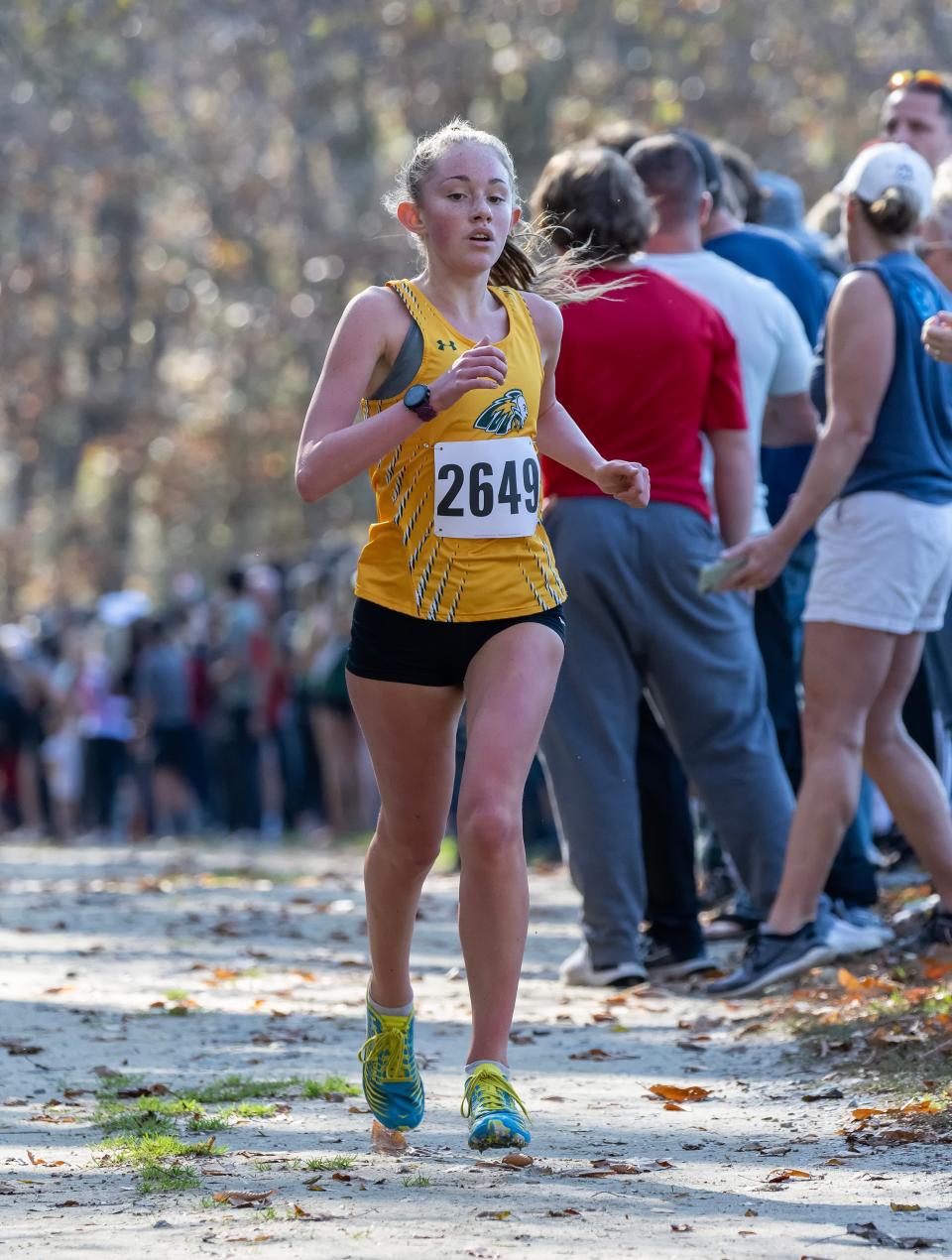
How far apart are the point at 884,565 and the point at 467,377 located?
8.68 ft

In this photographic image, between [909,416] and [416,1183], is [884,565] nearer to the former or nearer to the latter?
[909,416]

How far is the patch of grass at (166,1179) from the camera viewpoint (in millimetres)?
4441

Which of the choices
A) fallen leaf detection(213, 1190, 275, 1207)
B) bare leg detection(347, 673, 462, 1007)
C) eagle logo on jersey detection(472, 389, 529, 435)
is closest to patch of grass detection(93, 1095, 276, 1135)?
bare leg detection(347, 673, 462, 1007)

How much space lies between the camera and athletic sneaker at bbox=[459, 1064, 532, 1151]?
4547mm

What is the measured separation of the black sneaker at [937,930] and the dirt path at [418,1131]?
2.33 feet

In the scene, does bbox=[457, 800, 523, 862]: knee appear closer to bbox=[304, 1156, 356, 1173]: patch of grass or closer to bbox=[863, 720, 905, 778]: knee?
bbox=[304, 1156, 356, 1173]: patch of grass

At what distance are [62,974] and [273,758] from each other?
1084 cm

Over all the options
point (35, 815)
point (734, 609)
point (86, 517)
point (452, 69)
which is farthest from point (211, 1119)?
point (86, 517)

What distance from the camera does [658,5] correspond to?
72.4ft

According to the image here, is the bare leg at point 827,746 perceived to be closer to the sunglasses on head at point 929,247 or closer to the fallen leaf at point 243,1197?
the sunglasses on head at point 929,247

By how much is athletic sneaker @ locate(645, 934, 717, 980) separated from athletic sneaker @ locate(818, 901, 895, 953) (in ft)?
1.48

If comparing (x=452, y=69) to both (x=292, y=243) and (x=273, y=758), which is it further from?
(x=273, y=758)

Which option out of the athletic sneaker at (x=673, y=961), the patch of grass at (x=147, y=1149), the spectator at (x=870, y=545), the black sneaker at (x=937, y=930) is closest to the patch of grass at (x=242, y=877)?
the athletic sneaker at (x=673, y=961)

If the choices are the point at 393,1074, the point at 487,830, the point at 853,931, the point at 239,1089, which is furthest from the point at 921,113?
the point at 393,1074
